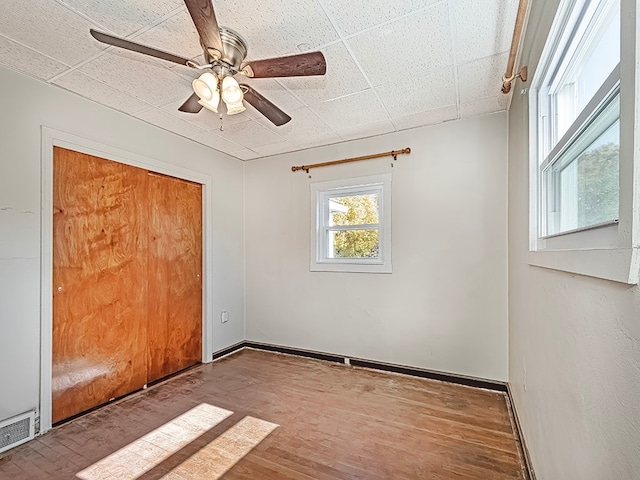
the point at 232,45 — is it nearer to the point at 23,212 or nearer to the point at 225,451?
the point at 23,212

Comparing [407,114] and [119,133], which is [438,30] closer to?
[407,114]

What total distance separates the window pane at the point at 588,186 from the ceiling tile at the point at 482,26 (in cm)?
87

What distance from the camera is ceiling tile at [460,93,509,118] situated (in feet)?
8.28

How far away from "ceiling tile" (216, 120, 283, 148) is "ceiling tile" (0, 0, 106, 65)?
50.8 inches

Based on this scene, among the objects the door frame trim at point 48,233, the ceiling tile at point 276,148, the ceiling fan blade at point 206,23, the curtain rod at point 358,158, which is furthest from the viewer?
A: the ceiling tile at point 276,148

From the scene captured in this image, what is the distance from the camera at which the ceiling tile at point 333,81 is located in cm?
197

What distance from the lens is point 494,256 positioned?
277 centimetres

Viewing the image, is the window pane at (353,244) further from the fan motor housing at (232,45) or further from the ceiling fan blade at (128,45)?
the ceiling fan blade at (128,45)

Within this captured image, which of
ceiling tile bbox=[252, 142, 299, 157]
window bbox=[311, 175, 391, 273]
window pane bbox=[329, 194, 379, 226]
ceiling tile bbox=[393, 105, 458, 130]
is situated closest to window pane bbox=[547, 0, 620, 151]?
ceiling tile bbox=[393, 105, 458, 130]

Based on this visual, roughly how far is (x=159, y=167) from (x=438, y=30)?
2660 millimetres

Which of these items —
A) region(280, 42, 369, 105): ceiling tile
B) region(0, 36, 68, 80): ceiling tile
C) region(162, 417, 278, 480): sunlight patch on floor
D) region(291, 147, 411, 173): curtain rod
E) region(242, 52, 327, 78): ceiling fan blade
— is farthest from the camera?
region(291, 147, 411, 173): curtain rod

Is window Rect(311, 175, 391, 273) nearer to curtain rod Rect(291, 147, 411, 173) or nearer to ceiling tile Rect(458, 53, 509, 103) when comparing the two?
curtain rod Rect(291, 147, 411, 173)

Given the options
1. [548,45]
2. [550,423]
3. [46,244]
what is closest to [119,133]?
[46,244]

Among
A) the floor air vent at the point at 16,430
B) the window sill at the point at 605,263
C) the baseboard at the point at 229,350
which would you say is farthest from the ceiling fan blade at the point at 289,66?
the baseboard at the point at 229,350
